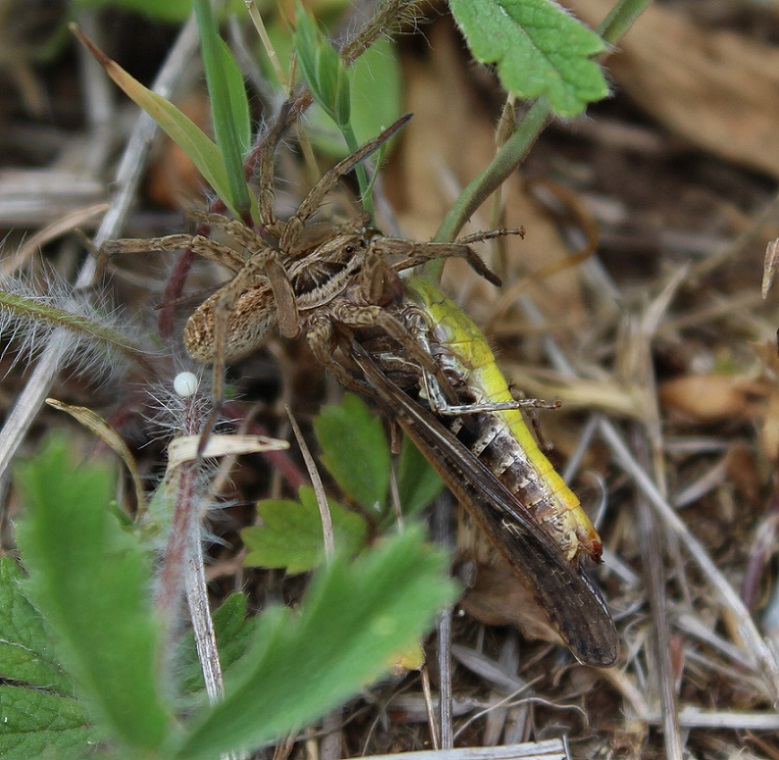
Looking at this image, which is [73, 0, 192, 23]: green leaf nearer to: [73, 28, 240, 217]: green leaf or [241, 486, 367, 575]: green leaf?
[73, 28, 240, 217]: green leaf

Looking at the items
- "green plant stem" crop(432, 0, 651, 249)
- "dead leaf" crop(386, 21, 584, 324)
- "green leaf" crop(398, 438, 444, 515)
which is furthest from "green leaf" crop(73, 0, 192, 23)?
"green leaf" crop(398, 438, 444, 515)


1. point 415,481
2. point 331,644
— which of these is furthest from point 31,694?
point 415,481

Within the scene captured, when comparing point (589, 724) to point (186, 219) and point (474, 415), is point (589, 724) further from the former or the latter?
point (186, 219)

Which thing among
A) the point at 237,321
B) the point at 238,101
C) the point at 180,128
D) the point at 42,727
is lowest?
the point at 42,727

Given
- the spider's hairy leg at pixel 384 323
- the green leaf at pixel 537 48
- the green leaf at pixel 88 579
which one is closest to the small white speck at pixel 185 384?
the spider's hairy leg at pixel 384 323

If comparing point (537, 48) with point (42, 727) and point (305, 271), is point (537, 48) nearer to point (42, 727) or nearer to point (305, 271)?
point (305, 271)

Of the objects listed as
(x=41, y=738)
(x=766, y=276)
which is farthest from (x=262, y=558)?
(x=766, y=276)

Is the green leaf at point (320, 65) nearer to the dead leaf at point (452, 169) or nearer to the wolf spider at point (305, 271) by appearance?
the wolf spider at point (305, 271)
